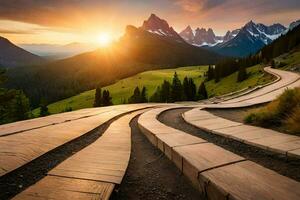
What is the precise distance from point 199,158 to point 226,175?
2.60 ft

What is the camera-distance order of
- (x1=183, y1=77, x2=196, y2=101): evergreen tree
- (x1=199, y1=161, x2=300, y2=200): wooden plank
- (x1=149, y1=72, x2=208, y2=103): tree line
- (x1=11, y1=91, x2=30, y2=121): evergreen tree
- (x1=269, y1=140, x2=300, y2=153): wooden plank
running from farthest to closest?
(x1=183, y1=77, x2=196, y2=101): evergreen tree
(x1=149, y1=72, x2=208, y2=103): tree line
(x1=11, y1=91, x2=30, y2=121): evergreen tree
(x1=269, y1=140, x2=300, y2=153): wooden plank
(x1=199, y1=161, x2=300, y2=200): wooden plank

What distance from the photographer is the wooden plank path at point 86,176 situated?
133 inches

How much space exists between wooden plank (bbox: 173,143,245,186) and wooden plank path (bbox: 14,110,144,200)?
105 centimetres

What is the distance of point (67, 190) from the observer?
138 inches

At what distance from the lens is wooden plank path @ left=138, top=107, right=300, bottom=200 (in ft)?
10.2

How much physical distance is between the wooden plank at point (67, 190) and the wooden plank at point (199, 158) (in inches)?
51.0

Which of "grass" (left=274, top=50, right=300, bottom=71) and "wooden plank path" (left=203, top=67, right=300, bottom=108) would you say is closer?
"wooden plank path" (left=203, top=67, right=300, bottom=108)

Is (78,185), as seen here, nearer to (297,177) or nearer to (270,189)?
(270,189)

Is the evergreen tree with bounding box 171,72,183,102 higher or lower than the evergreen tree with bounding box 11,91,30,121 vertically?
higher

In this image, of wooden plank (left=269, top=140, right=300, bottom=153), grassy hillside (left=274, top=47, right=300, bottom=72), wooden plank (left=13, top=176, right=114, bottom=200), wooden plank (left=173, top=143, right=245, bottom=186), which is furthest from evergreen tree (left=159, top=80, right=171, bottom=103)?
wooden plank (left=13, top=176, right=114, bottom=200)

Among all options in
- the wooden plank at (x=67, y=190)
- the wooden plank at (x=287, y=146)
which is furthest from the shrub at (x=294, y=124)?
the wooden plank at (x=67, y=190)

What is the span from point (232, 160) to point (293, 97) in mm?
4456

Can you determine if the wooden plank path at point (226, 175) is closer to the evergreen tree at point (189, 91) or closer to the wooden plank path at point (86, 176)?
the wooden plank path at point (86, 176)

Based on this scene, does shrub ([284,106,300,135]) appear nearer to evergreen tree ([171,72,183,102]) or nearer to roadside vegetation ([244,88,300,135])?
roadside vegetation ([244,88,300,135])
